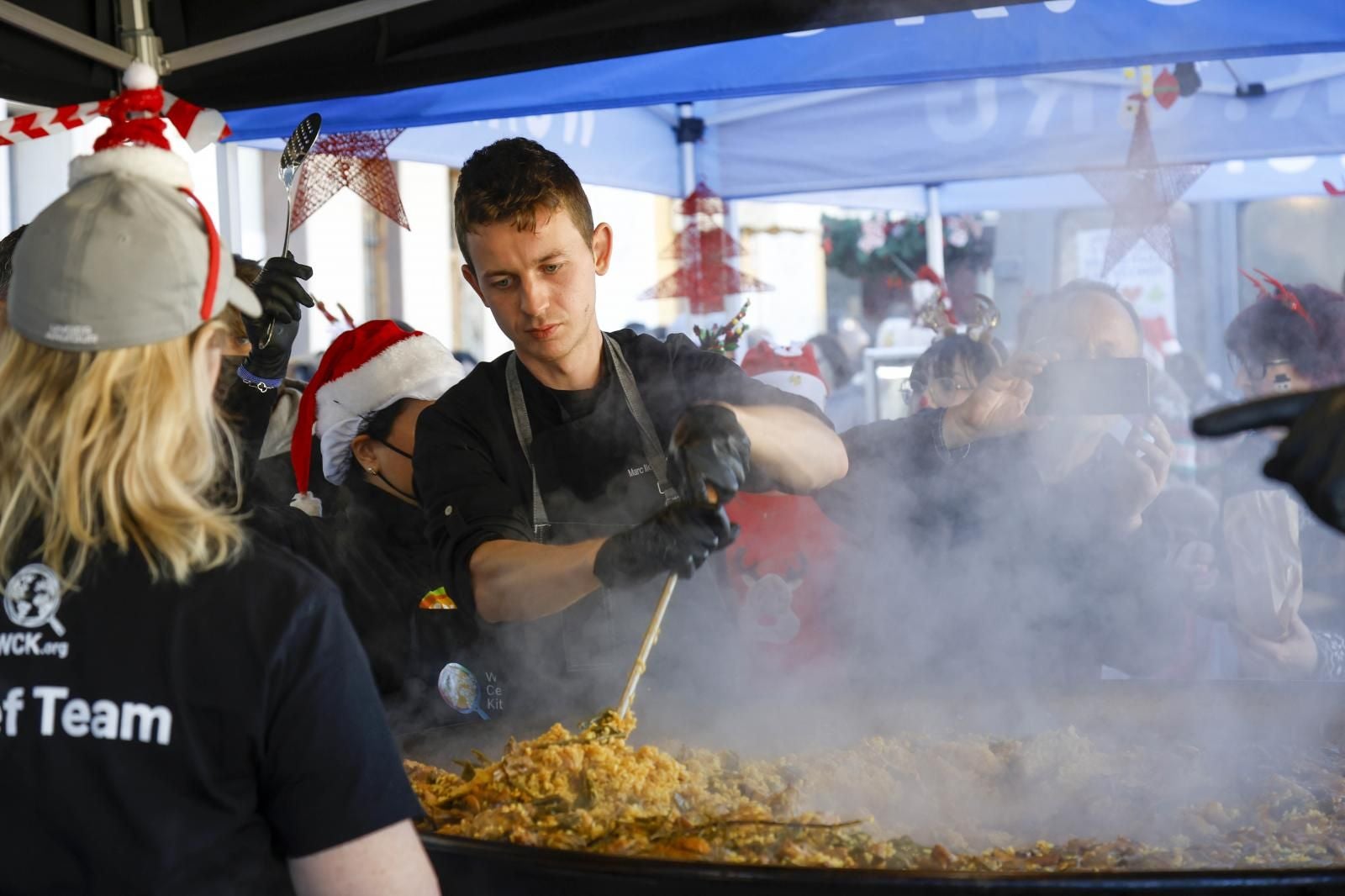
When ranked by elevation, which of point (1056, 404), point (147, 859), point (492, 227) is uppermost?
point (492, 227)

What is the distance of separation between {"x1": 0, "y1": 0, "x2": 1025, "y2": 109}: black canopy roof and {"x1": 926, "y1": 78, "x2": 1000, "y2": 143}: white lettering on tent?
2.38 metres

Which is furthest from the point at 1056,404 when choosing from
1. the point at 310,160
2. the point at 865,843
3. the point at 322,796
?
the point at 310,160

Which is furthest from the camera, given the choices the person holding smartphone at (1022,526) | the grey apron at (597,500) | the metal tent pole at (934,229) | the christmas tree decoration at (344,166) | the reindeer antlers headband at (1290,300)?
the metal tent pole at (934,229)

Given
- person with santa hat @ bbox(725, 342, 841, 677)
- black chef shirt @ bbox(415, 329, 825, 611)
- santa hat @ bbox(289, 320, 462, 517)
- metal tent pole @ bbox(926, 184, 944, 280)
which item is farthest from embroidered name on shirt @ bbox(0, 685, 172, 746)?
metal tent pole @ bbox(926, 184, 944, 280)

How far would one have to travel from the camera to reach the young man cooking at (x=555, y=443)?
2.20m

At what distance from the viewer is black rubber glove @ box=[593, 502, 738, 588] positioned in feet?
5.74

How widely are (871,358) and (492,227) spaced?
5.46m

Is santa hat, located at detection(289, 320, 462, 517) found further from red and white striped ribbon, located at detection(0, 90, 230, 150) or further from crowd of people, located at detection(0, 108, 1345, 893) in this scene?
red and white striped ribbon, located at detection(0, 90, 230, 150)

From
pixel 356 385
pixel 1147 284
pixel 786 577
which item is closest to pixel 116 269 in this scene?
pixel 356 385

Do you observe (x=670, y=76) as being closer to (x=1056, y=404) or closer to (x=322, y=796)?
(x=1056, y=404)

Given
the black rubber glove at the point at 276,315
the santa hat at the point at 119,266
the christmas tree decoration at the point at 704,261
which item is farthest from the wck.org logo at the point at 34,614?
the christmas tree decoration at the point at 704,261

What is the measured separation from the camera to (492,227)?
226 centimetres

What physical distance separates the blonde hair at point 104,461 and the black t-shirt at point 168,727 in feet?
0.09

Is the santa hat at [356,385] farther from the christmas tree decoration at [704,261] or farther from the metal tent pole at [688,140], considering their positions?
the metal tent pole at [688,140]
